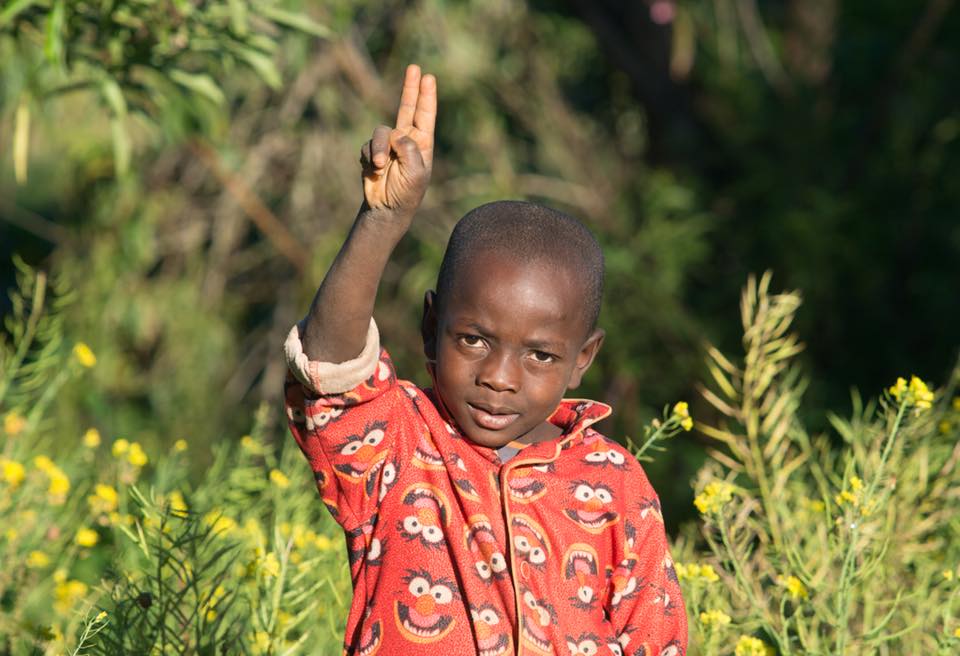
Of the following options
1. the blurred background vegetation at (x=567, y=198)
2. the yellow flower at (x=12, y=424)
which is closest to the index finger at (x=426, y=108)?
the yellow flower at (x=12, y=424)

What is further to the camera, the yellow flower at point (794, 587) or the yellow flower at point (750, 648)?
the yellow flower at point (794, 587)

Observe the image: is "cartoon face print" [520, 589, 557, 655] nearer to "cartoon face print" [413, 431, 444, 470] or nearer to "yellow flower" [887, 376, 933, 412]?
"cartoon face print" [413, 431, 444, 470]

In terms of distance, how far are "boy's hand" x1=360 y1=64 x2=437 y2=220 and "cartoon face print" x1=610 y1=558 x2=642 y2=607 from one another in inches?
23.2

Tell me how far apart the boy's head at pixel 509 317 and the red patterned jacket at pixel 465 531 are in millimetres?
69

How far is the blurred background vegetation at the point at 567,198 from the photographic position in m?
5.25

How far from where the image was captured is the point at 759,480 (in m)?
2.52

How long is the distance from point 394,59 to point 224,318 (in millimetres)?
1351

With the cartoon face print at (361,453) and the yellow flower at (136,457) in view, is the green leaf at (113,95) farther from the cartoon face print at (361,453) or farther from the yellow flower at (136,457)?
the cartoon face print at (361,453)

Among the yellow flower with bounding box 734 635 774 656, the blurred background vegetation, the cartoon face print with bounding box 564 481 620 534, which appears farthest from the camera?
the blurred background vegetation

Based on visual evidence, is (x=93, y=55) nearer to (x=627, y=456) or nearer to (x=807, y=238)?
(x=627, y=456)

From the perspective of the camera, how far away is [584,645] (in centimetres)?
179

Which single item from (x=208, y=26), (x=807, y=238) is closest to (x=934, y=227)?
(x=807, y=238)

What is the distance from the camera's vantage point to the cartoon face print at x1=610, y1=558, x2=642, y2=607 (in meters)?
1.83

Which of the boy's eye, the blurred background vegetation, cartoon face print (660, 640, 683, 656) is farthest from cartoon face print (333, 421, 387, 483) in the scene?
the blurred background vegetation
